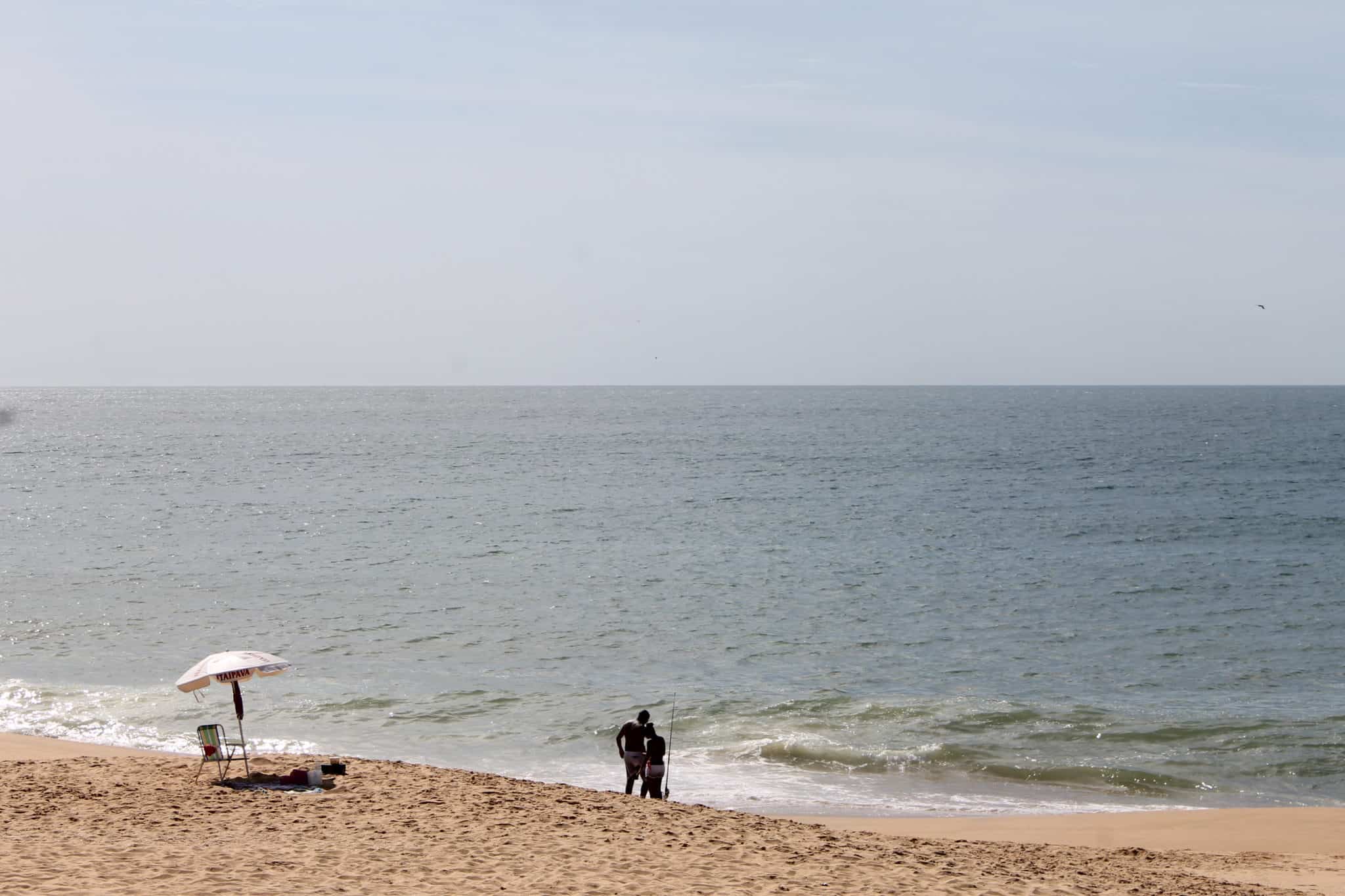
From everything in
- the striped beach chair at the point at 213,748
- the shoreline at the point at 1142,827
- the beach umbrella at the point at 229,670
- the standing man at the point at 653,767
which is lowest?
the shoreline at the point at 1142,827

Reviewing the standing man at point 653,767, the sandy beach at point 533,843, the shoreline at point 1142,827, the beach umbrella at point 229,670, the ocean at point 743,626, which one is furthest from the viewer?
the ocean at point 743,626

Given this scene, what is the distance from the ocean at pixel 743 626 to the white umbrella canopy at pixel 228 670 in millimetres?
3672

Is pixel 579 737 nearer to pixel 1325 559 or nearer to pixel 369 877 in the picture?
pixel 369 877

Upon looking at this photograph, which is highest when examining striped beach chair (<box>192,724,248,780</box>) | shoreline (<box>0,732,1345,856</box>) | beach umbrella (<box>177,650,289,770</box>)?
beach umbrella (<box>177,650,289,770</box>)

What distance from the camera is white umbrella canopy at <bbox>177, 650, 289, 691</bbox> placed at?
14.7 m

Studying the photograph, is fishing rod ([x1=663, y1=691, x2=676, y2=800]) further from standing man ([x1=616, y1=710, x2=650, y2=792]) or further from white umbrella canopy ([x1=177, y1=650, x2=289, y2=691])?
white umbrella canopy ([x1=177, y1=650, x2=289, y2=691])

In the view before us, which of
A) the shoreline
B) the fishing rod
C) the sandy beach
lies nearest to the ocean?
the fishing rod

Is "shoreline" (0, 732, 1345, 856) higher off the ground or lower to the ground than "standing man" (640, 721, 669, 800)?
lower

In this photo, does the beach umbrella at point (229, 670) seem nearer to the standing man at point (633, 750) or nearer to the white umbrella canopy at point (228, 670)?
the white umbrella canopy at point (228, 670)

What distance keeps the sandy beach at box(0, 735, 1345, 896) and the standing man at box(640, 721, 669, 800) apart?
64 centimetres

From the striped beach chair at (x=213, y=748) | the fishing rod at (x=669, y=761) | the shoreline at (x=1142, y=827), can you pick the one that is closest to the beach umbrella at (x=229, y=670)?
the striped beach chair at (x=213, y=748)

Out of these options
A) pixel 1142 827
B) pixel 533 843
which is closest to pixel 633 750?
pixel 533 843

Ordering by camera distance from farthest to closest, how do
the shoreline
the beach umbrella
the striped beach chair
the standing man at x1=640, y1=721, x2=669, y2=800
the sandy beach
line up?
the standing man at x1=640, y1=721, x2=669, y2=800 < the striped beach chair < the shoreline < the beach umbrella < the sandy beach

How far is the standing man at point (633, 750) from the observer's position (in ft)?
50.8
